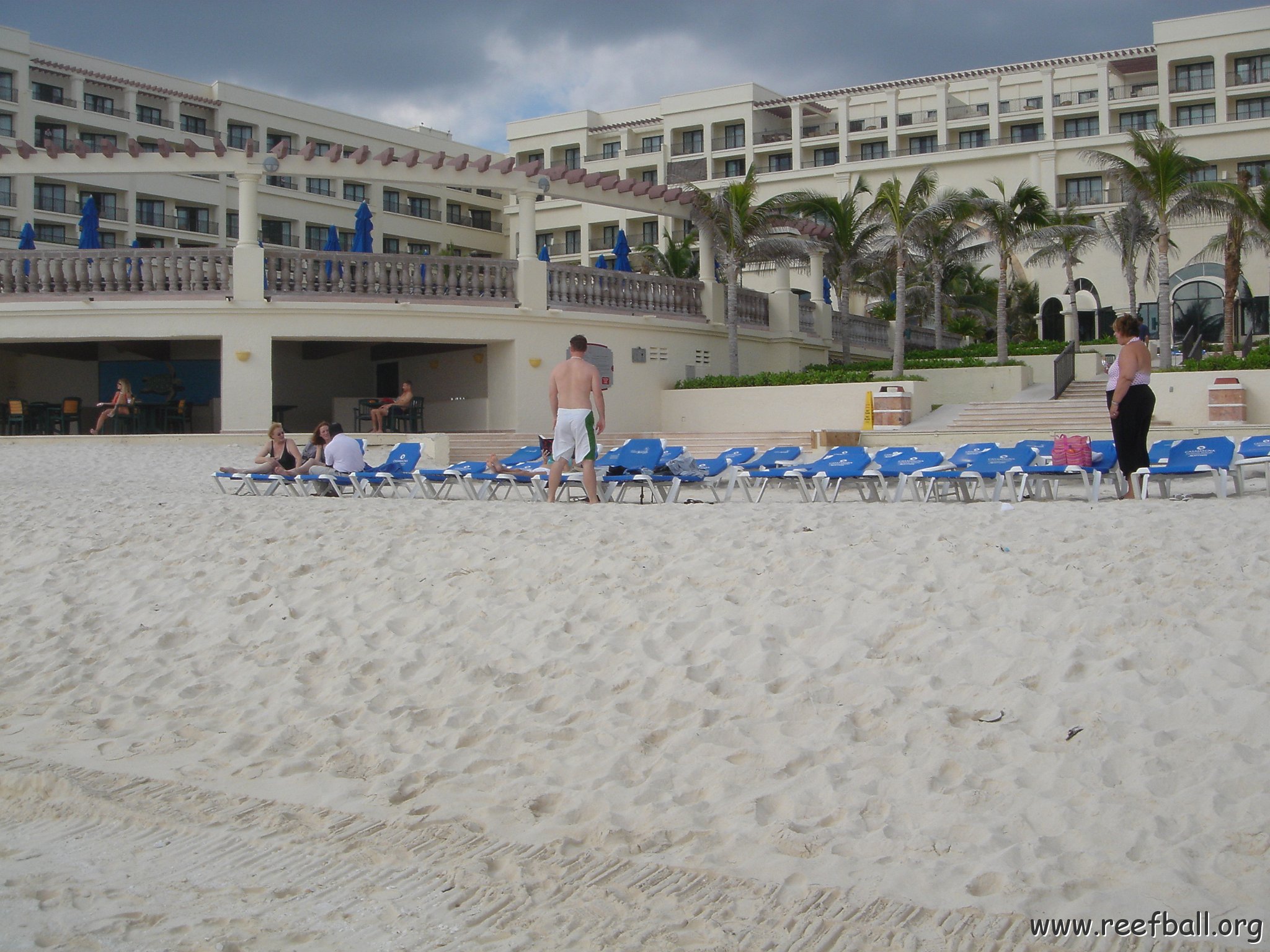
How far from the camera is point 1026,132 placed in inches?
2058

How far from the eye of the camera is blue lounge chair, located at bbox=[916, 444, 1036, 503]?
10688 mm

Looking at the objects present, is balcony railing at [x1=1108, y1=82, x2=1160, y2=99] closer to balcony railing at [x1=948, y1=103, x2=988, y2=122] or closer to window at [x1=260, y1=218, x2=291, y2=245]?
balcony railing at [x1=948, y1=103, x2=988, y2=122]

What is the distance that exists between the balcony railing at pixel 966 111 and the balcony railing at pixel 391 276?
39.1 m

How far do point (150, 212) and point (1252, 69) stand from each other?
155ft

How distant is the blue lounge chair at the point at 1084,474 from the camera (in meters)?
10.2

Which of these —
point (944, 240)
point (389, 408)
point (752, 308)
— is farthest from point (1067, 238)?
point (389, 408)

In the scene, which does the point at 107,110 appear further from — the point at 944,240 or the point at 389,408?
the point at 944,240

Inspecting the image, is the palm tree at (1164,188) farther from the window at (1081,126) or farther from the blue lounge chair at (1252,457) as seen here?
the window at (1081,126)

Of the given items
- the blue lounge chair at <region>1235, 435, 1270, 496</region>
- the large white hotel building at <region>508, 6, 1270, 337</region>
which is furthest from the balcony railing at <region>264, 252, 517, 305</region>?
the large white hotel building at <region>508, 6, 1270, 337</region>

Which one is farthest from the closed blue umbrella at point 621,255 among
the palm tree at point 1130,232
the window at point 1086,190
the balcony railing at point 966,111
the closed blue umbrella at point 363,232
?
the balcony railing at point 966,111

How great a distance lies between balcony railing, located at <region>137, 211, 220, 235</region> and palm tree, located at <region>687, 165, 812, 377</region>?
31.1 metres

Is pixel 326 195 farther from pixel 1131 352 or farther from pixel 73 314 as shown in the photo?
pixel 1131 352

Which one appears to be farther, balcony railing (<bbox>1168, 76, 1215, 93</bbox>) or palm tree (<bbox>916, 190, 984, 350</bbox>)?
balcony railing (<bbox>1168, 76, 1215, 93</bbox>)

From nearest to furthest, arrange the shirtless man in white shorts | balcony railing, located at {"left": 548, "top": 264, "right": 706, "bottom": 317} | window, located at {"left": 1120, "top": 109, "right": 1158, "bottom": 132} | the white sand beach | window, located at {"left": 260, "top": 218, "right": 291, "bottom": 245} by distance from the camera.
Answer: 1. the white sand beach
2. the shirtless man in white shorts
3. balcony railing, located at {"left": 548, "top": 264, "right": 706, "bottom": 317}
4. window, located at {"left": 260, "top": 218, "right": 291, "bottom": 245}
5. window, located at {"left": 1120, "top": 109, "right": 1158, "bottom": 132}
